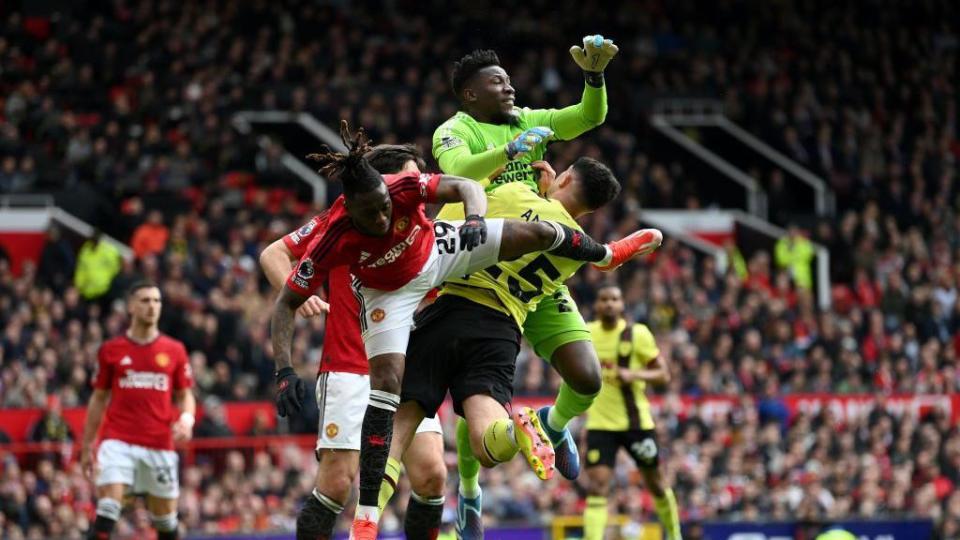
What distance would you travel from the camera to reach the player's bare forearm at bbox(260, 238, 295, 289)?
33.4 ft

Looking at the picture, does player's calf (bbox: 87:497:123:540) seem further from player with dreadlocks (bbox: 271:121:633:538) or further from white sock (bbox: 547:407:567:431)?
Result: player with dreadlocks (bbox: 271:121:633:538)

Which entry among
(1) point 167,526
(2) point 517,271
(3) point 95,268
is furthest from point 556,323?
(3) point 95,268

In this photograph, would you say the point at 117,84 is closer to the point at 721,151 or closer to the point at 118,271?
the point at 118,271

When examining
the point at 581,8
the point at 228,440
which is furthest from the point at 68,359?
the point at 581,8

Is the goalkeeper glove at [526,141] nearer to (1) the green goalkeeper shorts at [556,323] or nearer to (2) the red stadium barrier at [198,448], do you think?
(1) the green goalkeeper shorts at [556,323]

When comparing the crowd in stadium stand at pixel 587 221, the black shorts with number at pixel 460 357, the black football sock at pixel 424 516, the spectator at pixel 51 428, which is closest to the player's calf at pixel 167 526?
the crowd in stadium stand at pixel 587 221

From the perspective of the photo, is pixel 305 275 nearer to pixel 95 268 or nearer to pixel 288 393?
pixel 288 393

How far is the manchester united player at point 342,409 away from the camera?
974 centimetres

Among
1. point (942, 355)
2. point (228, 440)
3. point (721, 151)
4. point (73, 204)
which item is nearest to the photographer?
point (228, 440)

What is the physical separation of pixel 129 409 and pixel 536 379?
7.72 metres

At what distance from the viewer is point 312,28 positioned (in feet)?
96.2

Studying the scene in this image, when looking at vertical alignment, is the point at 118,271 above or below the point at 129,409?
above

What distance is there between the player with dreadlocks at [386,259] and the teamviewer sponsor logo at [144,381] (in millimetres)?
4928

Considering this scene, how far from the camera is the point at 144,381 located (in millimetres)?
14211
